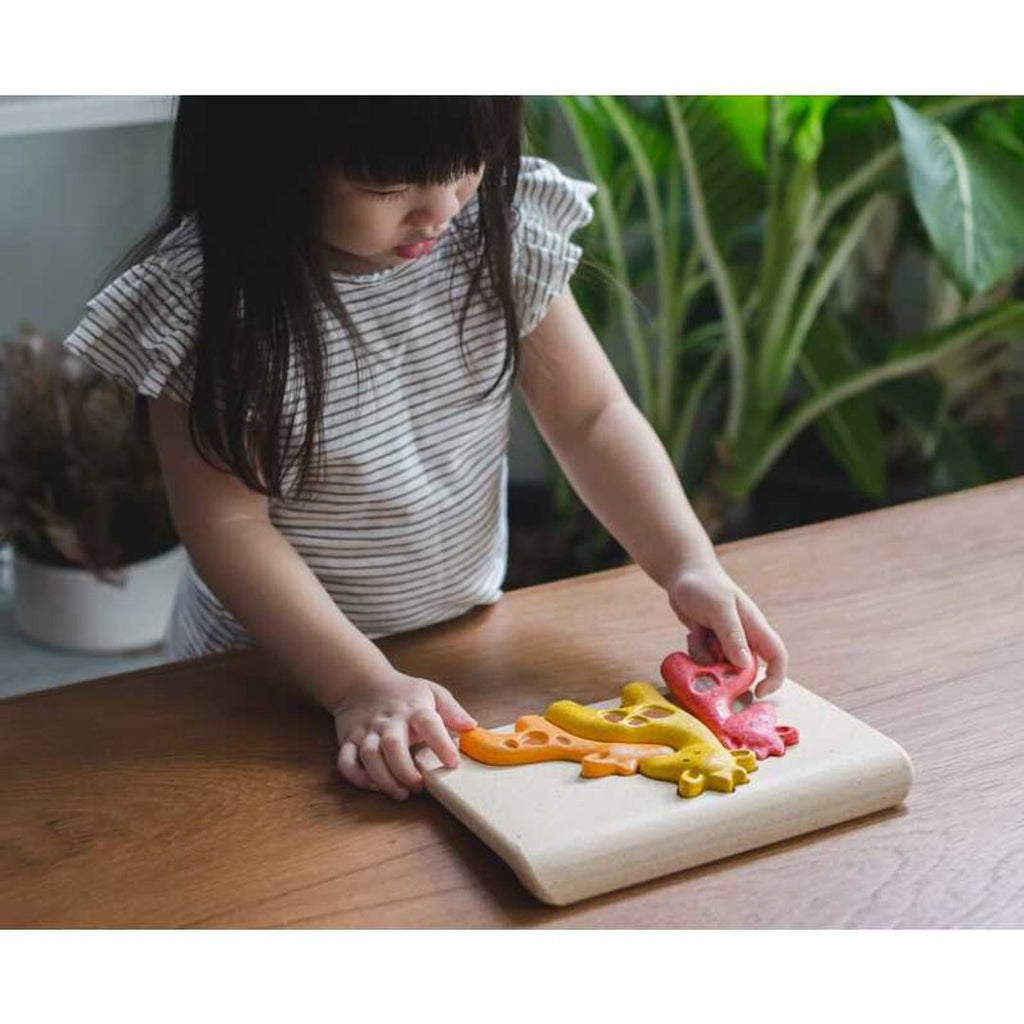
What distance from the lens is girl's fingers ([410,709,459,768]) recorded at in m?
0.81

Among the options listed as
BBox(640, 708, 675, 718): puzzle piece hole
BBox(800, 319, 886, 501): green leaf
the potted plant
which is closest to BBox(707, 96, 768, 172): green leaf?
BBox(800, 319, 886, 501): green leaf

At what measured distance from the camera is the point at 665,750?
2.67 feet

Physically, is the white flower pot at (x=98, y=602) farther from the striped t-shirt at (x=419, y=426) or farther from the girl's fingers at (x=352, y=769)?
the girl's fingers at (x=352, y=769)

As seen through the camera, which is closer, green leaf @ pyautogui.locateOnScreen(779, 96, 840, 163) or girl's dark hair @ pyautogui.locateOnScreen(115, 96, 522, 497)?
girl's dark hair @ pyautogui.locateOnScreen(115, 96, 522, 497)

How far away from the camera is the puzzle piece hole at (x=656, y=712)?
853 mm

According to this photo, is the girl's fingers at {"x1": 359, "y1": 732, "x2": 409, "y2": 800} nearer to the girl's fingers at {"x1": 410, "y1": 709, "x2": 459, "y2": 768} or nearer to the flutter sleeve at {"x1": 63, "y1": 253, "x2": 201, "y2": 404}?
the girl's fingers at {"x1": 410, "y1": 709, "x2": 459, "y2": 768}

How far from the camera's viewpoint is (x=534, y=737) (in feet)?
2.71

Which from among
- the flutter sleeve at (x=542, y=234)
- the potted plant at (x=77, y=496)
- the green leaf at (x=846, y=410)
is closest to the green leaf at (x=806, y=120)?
the green leaf at (x=846, y=410)

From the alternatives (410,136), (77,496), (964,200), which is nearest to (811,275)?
(964,200)

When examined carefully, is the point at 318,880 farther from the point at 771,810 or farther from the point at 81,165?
the point at 81,165

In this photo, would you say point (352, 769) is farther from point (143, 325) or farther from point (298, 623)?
point (143, 325)

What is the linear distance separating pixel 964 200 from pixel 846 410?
0.43 meters

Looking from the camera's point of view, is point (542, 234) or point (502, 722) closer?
point (502, 722)
